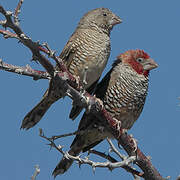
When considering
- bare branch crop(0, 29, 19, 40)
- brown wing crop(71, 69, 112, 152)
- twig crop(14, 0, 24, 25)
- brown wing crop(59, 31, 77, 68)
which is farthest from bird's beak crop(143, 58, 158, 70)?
twig crop(14, 0, 24, 25)

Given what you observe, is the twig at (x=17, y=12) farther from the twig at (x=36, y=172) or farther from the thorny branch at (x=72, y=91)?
the twig at (x=36, y=172)

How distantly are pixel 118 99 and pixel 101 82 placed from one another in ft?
1.61

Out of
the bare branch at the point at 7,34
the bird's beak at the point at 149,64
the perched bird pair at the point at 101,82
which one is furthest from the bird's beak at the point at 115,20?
the bare branch at the point at 7,34

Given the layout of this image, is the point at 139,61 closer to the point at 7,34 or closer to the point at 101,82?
the point at 101,82

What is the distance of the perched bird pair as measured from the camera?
234 inches

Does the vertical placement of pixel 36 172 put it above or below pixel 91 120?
below

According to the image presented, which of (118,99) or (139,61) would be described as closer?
(118,99)

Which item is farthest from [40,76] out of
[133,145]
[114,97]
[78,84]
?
[114,97]

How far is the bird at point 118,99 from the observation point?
19.5 feet

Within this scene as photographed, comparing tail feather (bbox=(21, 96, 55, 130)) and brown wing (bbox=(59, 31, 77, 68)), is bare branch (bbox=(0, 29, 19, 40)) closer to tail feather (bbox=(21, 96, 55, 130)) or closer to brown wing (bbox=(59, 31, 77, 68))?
tail feather (bbox=(21, 96, 55, 130))

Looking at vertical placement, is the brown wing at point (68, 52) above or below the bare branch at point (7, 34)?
above

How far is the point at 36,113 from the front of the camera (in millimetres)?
6016

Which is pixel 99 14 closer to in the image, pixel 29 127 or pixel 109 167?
pixel 29 127

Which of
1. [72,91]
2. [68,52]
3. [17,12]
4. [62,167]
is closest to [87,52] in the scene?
[68,52]
